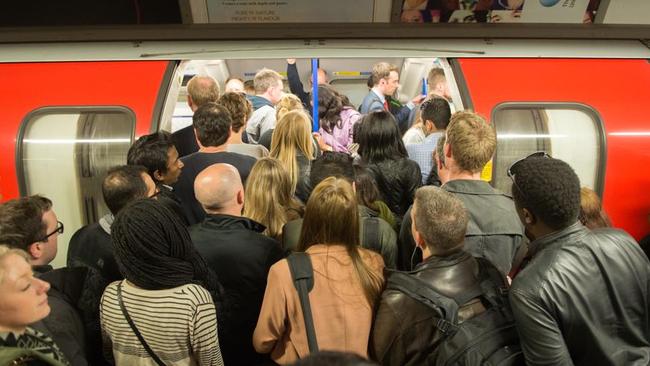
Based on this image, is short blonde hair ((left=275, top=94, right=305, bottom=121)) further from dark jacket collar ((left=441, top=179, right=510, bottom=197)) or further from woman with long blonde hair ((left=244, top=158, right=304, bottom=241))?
dark jacket collar ((left=441, top=179, right=510, bottom=197))

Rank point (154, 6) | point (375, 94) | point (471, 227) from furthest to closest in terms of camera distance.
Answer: point (375, 94) < point (154, 6) < point (471, 227)

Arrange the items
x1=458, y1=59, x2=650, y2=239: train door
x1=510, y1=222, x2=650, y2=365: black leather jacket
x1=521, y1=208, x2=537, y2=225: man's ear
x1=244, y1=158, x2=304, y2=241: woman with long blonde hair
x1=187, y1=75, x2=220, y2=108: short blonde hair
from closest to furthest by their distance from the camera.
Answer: x1=510, y1=222, x2=650, y2=365: black leather jacket, x1=521, y1=208, x2=537, y2=225: man's ear, x1=244, y1=158, x2=304, y2=241: woman with long blonde hair, x1=458, y1=59, x2=650, y2=239: train door, x1=187, y1=75, x2=220, y2=108: short blonde hair

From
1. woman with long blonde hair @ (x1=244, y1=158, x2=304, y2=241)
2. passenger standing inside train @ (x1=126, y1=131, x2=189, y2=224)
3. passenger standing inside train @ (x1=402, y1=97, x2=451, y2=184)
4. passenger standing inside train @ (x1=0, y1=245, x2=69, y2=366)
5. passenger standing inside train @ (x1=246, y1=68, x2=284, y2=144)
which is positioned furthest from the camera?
passenger standing inside train @ (x1=246, y1=68, x2=284, y2=144)

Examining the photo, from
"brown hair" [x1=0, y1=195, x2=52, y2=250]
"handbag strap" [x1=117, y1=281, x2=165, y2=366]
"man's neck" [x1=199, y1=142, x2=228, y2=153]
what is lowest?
"handbag strap" [x1=117, y1=281, x2=165, y2=366]

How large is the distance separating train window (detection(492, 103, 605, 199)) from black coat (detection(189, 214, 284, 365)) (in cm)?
206

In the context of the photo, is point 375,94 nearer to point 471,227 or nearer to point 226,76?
point 471,227

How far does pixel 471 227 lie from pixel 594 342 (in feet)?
2.49

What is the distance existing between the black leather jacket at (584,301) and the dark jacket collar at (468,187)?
655mm

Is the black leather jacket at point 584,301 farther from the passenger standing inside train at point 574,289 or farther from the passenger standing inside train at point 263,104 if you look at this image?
the passenger standing inside train at point 263,104

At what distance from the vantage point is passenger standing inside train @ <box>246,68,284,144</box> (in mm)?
4453

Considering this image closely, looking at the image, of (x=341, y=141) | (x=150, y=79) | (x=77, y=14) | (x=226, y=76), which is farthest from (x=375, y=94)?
(x=226, y=76)

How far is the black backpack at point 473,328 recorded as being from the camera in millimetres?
1627

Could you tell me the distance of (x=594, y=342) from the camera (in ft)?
5.17

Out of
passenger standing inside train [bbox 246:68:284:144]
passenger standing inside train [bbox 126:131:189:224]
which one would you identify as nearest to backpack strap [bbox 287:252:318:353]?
passenger standing inside train [bbox 126:131:189:224]
